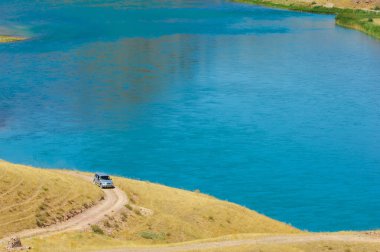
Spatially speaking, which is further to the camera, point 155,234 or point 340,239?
point 155,234

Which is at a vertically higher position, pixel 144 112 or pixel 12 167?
pixel 12 167

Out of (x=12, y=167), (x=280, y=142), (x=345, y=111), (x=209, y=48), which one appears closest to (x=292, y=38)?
(x=209, y=48)

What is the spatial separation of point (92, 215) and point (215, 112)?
46327 mm

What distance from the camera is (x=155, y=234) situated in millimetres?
44406

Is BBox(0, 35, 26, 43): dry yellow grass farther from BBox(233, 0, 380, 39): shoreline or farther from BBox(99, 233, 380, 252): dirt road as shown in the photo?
BBox(99, 233, 380, 252): dirt road

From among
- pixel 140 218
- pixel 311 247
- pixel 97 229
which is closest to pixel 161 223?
pixel 140 218

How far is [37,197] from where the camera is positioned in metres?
46.3

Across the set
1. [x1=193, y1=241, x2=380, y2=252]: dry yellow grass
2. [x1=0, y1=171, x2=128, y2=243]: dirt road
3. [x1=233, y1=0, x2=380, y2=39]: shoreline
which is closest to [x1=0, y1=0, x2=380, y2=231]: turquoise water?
[x1=233, y1=0, x2=380, y2=39]: shoreline

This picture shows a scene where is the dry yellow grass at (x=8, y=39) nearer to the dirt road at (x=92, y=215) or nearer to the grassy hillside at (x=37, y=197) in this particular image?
the grassy hillside at (x=37, y=197)

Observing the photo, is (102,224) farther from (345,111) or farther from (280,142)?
(345,111)

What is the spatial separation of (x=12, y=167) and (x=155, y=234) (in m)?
12.8

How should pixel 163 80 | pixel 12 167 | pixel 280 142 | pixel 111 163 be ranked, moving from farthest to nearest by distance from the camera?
1. pixel 163 80
2. pixel 280 142
3. pixel 111 163
4. pixel 12 167

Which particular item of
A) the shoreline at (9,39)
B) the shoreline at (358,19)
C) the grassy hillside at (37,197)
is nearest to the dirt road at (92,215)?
the grassy hillside at (37,197)

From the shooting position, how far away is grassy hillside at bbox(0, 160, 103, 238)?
4325cm
